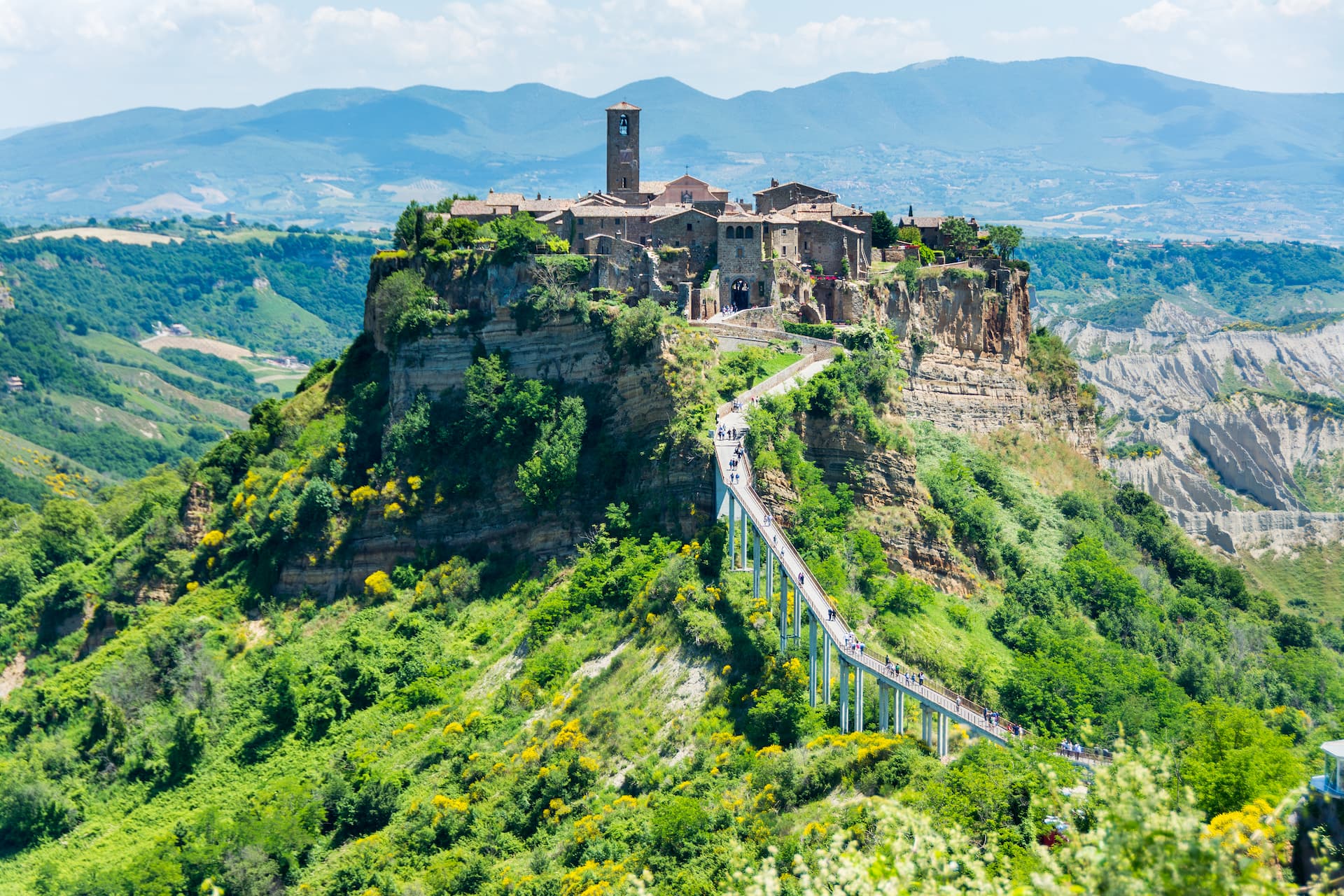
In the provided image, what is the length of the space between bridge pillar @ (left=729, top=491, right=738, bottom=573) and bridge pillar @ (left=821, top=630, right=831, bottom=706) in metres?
5.91

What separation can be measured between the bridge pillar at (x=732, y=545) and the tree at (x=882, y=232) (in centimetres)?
2760

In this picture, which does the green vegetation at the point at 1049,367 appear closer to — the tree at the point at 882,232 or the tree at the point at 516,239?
the tree at the point at 882,232

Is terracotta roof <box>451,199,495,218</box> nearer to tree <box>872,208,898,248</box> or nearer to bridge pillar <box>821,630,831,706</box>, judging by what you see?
tree <box>872,208,898,248</box>

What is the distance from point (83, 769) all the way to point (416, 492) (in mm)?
17691

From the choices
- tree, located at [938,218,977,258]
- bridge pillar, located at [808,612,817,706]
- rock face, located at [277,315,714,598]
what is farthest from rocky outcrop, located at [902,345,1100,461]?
bridge pillar, located at [808,612,817,706]

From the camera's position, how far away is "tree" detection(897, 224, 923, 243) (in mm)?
75631

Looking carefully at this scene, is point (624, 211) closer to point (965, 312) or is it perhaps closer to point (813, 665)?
point (965, 312)

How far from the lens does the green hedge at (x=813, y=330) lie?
209 ft

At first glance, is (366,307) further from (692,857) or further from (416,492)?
(692,857)

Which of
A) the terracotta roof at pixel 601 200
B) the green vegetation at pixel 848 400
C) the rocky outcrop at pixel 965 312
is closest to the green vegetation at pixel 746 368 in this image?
the green vegetation at pixel 848 400

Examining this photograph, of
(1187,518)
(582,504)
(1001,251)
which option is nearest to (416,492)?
(582,504)

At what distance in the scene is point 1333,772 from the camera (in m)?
28.4

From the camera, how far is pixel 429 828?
4656cm

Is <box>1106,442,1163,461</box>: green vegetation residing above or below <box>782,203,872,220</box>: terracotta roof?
below
